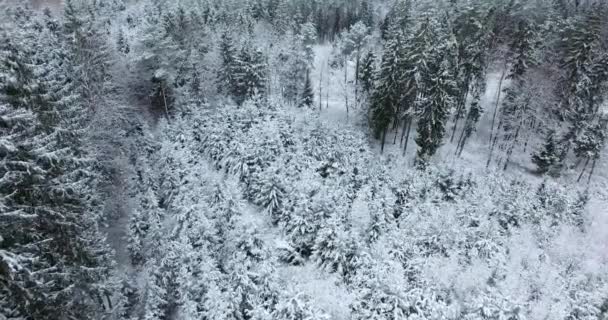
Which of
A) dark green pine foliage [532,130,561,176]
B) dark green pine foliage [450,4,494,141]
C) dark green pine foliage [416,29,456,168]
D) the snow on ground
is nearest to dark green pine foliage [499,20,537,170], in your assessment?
the snow on ground

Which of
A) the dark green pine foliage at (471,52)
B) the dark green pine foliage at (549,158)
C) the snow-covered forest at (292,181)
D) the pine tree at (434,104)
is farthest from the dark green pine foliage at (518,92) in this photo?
the pine tree at (434,104)

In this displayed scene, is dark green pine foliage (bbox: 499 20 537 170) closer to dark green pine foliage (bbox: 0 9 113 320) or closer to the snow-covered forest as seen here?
the snow-covered forest

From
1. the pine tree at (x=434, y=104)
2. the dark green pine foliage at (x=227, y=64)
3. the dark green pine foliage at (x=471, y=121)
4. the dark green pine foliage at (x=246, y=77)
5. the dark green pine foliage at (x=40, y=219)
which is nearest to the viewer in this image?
the dark green pine foliage at (x=40, y=219)

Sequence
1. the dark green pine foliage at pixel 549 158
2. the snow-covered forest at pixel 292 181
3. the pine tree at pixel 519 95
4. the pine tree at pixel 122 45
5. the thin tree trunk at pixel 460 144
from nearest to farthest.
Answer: the snow-covered forest at pixel 292 181, the pine tree at pixel 519 95, the dark green pine foliage at pixel 549 158, the thin tree trunk at pixel 460 144, the pine tree at pixel 122 45

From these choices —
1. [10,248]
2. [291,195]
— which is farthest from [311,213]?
[10,248]

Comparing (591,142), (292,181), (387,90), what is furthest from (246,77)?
(591,142)

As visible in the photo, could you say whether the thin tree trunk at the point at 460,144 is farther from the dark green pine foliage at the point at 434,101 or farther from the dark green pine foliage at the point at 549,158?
the dark green pine foliage at the point at 549,158
